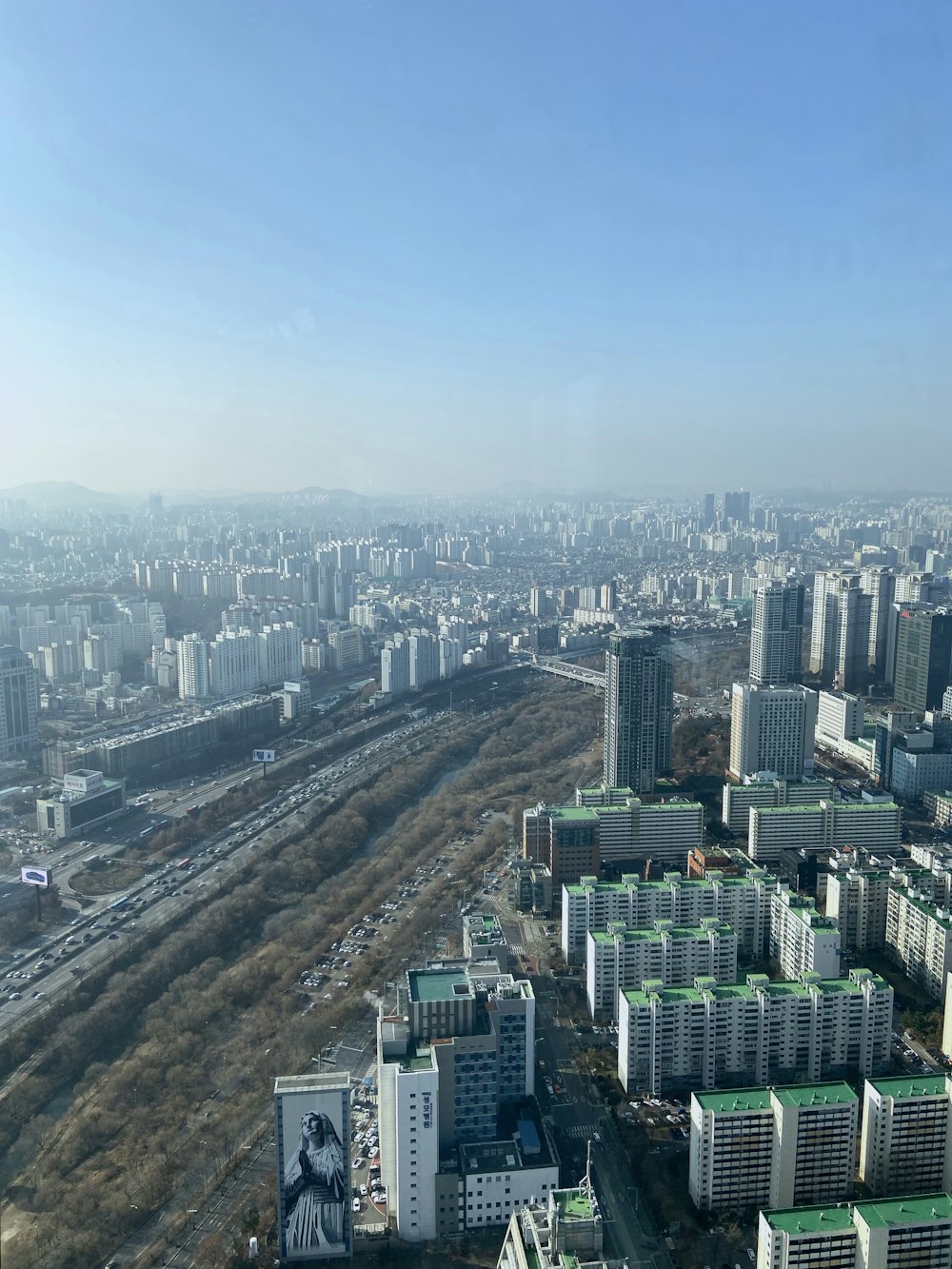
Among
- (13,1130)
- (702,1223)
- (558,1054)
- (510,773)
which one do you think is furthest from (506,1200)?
(510,773)

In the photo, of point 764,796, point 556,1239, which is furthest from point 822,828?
point 556,1239

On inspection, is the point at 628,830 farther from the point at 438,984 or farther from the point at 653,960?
the point at 438,984

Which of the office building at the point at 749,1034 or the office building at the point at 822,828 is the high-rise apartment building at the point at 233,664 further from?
the office building at the point at 749,1034

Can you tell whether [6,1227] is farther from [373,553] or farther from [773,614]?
[373,553]

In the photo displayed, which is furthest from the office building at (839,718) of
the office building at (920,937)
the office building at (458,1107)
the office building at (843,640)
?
the office building at (458,1107)

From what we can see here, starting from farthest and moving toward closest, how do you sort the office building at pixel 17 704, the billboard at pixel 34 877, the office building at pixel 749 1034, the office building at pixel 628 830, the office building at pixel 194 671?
the office building at pixel 194 671
the office building at pixel 17 704
the office building at pixel 628 830
the billboard at pixel 34 877
the office building at pixel 749 1034
